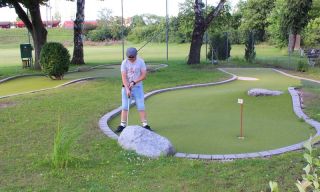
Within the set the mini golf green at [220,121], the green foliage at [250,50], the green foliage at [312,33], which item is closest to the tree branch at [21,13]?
the mini golf green at [220,121]

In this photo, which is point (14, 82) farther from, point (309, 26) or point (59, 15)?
point (59, 15)

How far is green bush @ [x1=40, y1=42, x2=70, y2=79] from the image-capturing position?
43.7ft

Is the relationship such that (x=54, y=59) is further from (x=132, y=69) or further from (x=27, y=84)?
(x=132, y=69)

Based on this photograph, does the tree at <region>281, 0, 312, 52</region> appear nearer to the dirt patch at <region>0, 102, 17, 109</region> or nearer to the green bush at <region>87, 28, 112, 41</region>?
the dirt patch at <region>0, 102, 17, 109</region>

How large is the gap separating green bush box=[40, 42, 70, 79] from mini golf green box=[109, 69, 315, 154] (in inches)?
167

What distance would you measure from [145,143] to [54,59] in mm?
8713

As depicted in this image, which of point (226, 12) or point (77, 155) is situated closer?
point (77, 155)

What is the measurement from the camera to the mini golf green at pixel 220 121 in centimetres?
587

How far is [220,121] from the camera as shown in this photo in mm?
7383

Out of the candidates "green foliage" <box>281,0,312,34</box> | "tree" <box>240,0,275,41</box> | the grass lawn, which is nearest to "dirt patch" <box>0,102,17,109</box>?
the grass lawn

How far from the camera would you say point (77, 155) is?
5184mm

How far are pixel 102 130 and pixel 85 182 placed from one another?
233 cm

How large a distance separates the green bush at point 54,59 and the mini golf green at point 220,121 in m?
4.23

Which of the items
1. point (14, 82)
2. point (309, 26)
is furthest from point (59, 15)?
point (14, 82)
